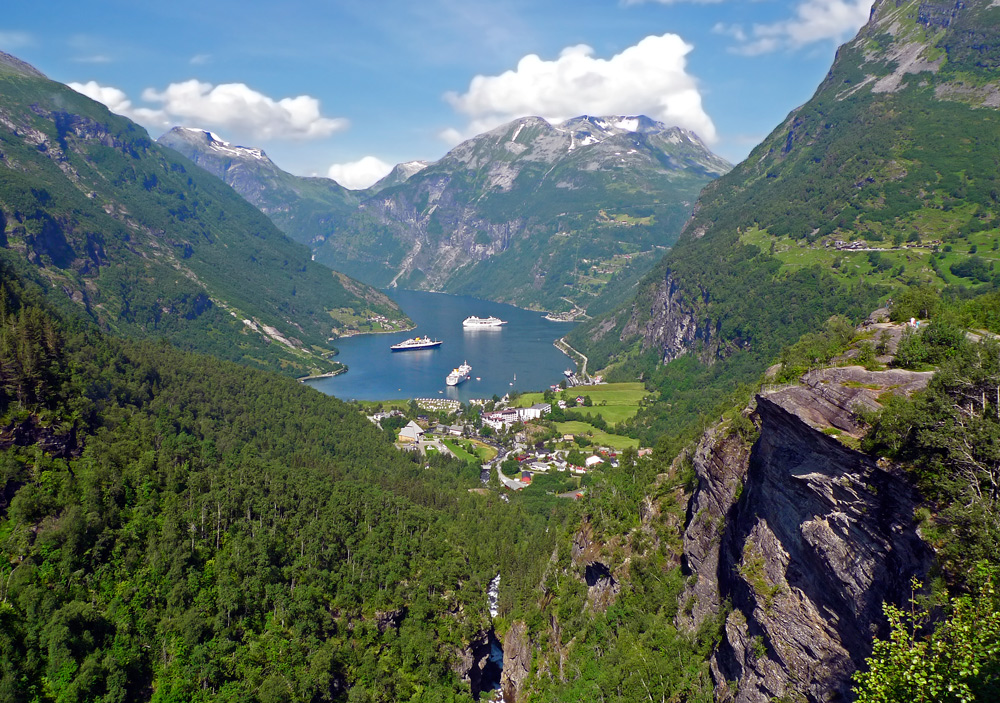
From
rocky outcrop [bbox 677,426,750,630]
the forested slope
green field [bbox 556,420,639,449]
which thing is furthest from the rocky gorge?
green field [bbox 556,420,639,449]

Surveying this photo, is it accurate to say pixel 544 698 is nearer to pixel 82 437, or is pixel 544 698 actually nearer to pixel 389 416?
pixel 82 437

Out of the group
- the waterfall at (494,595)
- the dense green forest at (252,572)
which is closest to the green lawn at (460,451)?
the dense green forest at (252,572)

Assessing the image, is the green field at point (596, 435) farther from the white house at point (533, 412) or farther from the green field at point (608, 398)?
the green field at point (608, 398)

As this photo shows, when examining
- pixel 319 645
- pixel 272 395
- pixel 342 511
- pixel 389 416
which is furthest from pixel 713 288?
pixel 319 645

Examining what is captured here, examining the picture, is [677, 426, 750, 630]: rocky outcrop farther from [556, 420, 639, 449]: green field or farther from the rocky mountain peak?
the rocky mountain peak

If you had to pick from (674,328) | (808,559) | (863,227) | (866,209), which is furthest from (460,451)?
(866,209)

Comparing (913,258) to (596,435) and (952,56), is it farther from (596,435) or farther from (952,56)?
(952,56)
